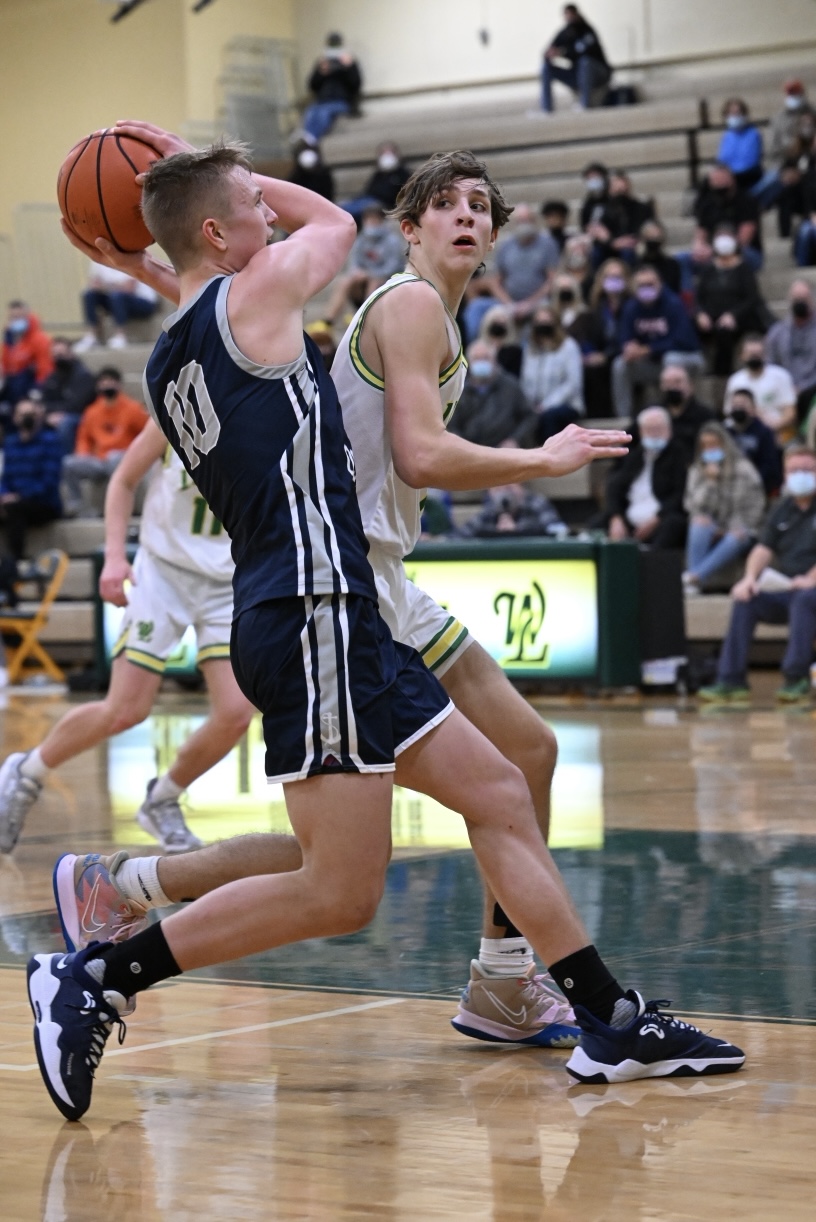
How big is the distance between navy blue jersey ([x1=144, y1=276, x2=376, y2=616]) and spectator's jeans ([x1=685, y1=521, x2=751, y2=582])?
11.6m

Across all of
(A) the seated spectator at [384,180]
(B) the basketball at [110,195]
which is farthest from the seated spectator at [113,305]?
(B) the basketball at [110,195]

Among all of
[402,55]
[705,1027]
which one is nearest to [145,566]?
[705,1027]

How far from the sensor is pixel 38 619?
1695 centimetres

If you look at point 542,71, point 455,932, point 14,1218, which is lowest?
point 455,932

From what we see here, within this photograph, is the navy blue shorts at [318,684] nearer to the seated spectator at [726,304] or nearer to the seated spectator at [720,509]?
the seated spectator at [720,509]

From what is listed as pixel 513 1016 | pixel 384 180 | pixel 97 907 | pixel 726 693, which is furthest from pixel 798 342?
pixel 97 907

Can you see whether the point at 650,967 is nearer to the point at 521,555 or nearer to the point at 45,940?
the point at 45,940

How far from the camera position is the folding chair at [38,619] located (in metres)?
17.0

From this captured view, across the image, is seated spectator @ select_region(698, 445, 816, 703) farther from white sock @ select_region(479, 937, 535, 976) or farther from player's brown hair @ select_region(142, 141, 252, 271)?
player's brown hair @ select_region(142, 141, 252, 271)

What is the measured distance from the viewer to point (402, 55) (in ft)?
83.5

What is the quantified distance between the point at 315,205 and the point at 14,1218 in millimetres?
2075

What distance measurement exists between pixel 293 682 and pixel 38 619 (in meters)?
13.6

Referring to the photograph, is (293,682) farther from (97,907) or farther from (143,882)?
(97,907)

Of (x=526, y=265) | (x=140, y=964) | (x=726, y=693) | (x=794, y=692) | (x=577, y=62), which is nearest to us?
(x=140, y=964)
